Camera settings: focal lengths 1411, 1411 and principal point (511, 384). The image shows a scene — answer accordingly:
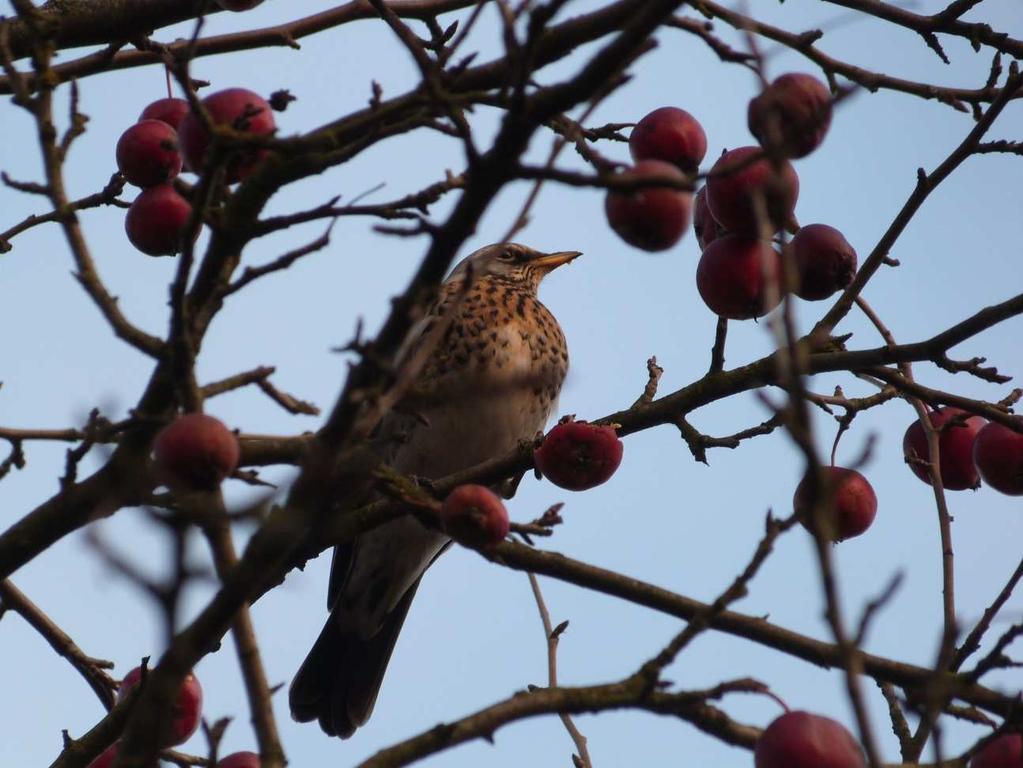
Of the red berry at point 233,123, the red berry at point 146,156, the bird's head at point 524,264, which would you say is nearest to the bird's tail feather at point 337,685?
the bird's head at point 524,264

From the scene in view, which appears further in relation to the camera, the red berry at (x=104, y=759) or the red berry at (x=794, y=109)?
the red berry at (x=104, y=759)

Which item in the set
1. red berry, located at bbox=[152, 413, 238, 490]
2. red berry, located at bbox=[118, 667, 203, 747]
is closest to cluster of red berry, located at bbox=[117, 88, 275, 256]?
red berry, located at bbox=[152, 413, 238, 490]

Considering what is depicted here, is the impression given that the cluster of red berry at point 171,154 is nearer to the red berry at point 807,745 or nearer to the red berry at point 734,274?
the red berry at point 734,274

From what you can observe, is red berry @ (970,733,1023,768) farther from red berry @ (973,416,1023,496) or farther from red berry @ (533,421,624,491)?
red berry @ (533,421,624,491)

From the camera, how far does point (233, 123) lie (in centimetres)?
274

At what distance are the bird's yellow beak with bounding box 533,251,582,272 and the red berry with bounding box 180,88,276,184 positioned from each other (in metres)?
3.79

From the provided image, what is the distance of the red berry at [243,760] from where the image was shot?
9.29 ft

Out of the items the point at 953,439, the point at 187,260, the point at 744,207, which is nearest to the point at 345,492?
the point at 187,260

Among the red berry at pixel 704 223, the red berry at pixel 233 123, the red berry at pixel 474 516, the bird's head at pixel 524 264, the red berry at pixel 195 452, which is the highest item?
the bird's head at pixel 524 264

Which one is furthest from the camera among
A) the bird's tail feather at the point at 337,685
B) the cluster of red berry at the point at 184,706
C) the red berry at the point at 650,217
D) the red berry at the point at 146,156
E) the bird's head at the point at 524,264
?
the bird's head at the point at 524,264

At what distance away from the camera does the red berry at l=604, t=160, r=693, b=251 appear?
8.00ft

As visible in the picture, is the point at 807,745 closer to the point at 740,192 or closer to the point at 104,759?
the point at 740,192

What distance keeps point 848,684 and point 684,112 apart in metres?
1.64

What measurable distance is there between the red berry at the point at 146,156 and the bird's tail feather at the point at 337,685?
2863mm
